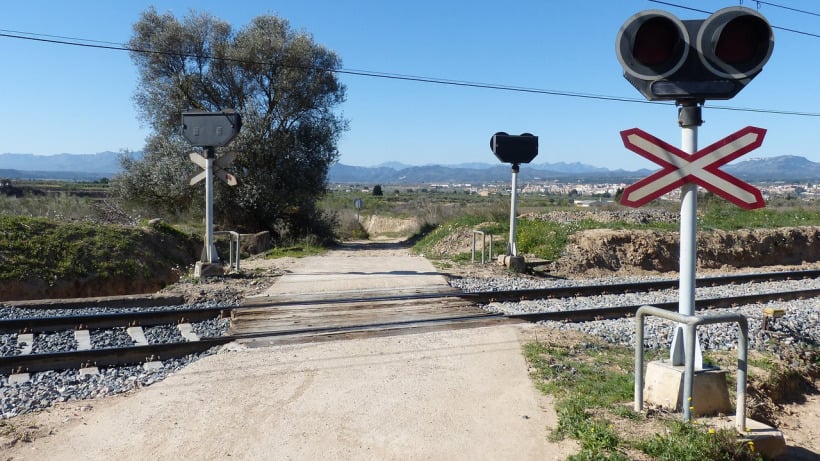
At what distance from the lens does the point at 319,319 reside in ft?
30.8

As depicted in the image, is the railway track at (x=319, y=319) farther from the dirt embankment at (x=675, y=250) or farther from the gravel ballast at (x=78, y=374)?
the dirt embankment at (x=675, y=250)

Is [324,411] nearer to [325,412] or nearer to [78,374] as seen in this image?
[325,412]

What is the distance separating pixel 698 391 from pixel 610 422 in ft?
2.65

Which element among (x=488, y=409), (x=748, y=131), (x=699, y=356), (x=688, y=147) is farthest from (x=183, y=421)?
(x=748, y=131)

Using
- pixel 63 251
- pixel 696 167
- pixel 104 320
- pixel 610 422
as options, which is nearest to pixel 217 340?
pixel 104 320

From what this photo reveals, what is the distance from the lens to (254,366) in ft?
23.2

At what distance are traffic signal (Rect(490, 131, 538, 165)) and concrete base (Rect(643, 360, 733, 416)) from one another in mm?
9764

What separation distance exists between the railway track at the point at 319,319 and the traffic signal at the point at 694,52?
192 inches

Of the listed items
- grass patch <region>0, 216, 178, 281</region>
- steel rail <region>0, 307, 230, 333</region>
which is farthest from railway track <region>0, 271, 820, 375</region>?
grass patch <region>0, 216, 178, 281</region>

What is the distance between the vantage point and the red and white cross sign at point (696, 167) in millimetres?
5098

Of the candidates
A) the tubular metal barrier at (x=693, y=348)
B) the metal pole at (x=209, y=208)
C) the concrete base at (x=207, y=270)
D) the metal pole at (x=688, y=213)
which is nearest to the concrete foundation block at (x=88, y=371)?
the concrete base at (x=207, y=270)

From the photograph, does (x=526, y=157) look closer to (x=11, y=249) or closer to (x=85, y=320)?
(x=85, y=320)

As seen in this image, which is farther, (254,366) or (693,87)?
(254,366)

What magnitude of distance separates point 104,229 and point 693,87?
47.2 ft
